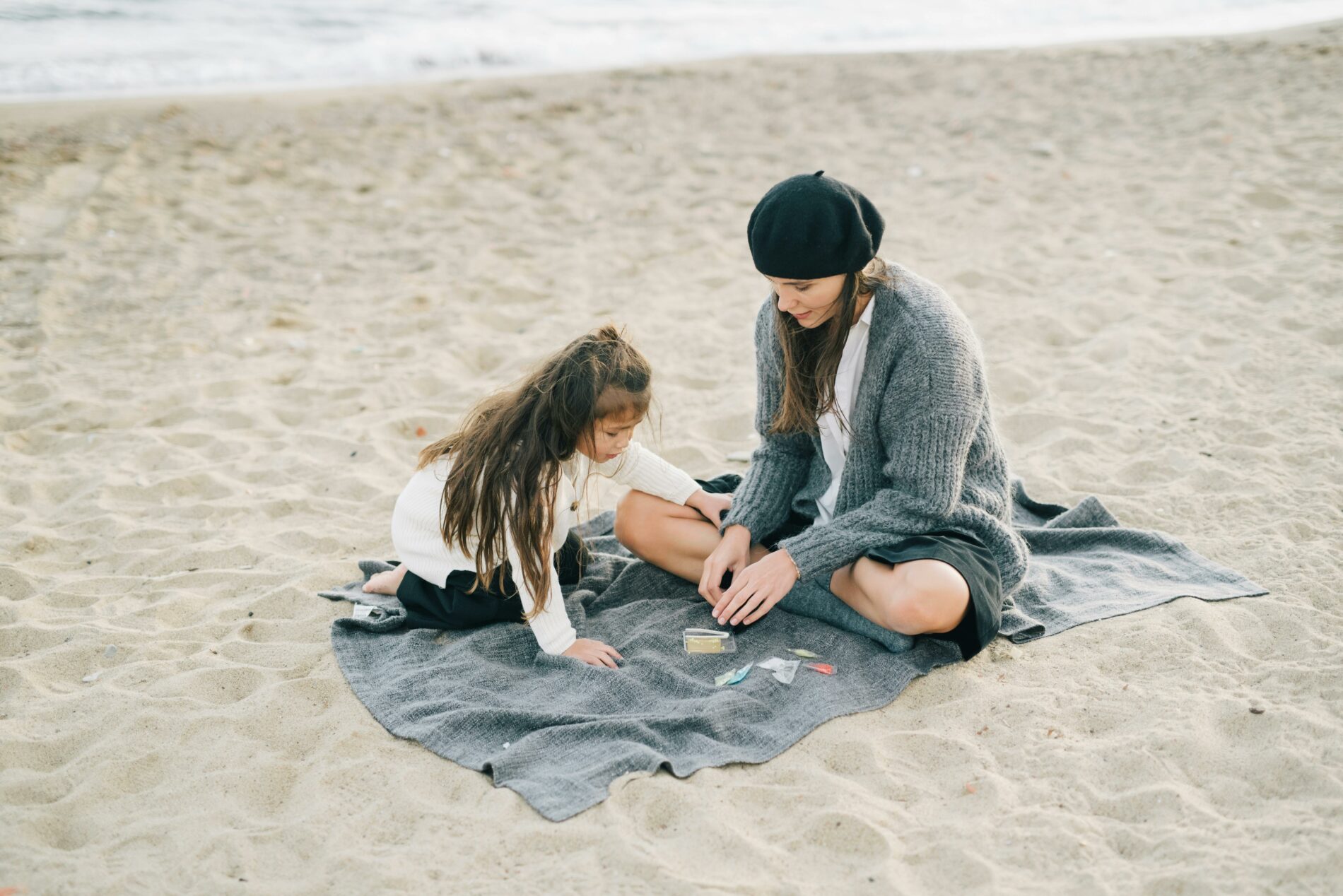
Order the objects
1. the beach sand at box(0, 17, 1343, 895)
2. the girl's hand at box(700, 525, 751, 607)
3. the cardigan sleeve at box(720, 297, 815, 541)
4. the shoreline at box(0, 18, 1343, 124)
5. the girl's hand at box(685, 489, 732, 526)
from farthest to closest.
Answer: the shoreline at box(0, 18, 1343, 124), the girl's hand at box(685, 489, 732, 526), the cardigan sleeve at box(720, 297, 815, 541), the girl's hand at box(700, 525, 751, 607), the beach sand at box(0, 17, 1343, 895)

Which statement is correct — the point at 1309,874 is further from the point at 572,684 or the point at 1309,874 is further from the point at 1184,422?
the point at 1184,422

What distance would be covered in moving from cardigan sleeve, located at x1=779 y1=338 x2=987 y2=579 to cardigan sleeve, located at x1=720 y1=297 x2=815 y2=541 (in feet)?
1.03

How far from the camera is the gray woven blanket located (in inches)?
98.7

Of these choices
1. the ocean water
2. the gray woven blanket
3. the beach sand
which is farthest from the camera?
Answer: the ocean water

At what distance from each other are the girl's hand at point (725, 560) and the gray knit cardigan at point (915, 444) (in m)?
0.22

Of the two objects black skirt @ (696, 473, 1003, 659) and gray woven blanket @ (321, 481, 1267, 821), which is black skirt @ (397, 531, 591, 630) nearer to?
gray woven blanket @ (321, 481, 1267, 821)

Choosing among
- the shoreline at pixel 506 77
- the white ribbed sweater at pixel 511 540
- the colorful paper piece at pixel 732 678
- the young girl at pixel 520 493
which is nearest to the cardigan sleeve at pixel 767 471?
the white ribbed sweater at pixel 511 540

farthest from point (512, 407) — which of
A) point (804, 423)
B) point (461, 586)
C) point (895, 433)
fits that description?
point (895, 433)

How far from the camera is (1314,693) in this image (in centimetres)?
254

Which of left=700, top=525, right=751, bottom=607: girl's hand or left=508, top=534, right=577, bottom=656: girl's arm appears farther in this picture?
left=700, top=525, right=751, bottom=607: girl's hand

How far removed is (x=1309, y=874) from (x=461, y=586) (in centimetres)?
216

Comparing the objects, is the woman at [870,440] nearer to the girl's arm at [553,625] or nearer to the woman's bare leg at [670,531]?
the woman's bare leg at [670,531]

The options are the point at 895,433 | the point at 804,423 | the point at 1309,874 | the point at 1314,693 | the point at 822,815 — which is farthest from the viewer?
the point at 804,423

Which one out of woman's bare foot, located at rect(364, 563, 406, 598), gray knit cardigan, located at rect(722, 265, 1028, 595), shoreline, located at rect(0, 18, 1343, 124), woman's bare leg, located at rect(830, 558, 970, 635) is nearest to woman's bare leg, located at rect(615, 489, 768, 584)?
gray knit cardigan, located at rect(722, 265, 1028, 595)
